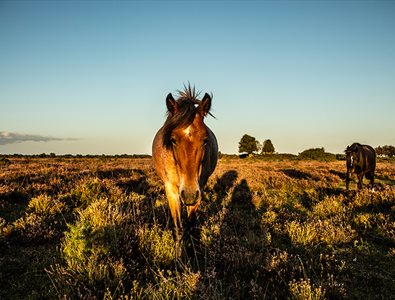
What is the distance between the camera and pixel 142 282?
338 cm

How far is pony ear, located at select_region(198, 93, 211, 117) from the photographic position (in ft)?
14.0

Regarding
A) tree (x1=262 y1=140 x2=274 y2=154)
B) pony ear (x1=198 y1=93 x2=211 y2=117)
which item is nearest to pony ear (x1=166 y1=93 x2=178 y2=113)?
pony ear (x1=198 y1=93 x2=211 y2=117)

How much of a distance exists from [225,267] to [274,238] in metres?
1.98

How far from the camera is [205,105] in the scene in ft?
14.2

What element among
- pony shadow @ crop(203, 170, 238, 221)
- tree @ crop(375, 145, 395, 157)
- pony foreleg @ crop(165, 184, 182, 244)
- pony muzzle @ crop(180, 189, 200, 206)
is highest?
tree @ crop(375, 145, 395, 157)

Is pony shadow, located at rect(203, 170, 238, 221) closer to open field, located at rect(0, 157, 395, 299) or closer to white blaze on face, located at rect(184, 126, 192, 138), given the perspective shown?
open field, located at rect(0, 157, 395, 299)

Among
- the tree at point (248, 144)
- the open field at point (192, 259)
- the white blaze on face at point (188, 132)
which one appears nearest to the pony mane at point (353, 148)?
the open field at point (192, 259)

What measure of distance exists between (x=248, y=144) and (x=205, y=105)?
89.1 m

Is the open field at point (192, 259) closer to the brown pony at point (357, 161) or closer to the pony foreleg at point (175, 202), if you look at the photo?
the pony foreleg at point (175, 202)

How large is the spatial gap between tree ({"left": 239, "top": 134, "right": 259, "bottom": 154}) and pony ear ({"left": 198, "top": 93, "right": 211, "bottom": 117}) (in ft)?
289

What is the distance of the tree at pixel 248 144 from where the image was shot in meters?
90.9

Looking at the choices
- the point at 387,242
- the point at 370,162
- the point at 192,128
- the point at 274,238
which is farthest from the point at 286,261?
the point at 370,162

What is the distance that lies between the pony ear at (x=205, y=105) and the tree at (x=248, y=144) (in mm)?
87982

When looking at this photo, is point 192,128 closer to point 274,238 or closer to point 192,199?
point 192,199
